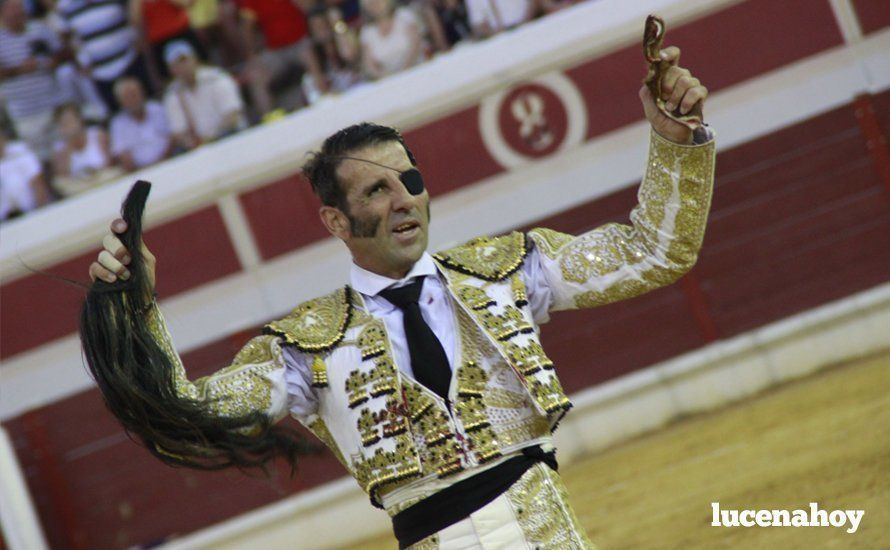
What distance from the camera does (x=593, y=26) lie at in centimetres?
736

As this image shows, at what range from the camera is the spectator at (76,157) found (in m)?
7.56

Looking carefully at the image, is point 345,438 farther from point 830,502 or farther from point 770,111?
point 770,111

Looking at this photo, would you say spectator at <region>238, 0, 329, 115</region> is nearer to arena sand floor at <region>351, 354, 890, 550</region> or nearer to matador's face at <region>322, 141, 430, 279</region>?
arena sand floor at <region>351, 354, 890, 550</region>

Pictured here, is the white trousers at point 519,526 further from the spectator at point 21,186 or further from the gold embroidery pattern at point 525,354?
the spectator at point 21,186

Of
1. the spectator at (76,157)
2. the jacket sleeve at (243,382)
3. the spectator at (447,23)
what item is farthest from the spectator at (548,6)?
the jacket sleeve at (243,382)

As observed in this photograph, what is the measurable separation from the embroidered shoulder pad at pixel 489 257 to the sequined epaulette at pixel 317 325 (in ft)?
0.63

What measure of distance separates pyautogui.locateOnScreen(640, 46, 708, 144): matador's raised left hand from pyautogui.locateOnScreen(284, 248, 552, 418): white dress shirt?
35 centimetres

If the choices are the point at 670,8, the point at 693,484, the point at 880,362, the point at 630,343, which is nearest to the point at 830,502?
the point at 693,484

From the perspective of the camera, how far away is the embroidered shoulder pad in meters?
2.40

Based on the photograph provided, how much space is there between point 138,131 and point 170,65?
0.40 meters

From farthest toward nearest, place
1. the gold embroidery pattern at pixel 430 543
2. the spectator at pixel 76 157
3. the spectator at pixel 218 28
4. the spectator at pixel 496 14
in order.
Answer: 1. the spectator at pixel 218 28
2. the spectator at pixel 76 157
3. the spectator at pixel 496 14
4. the gold embroidery pattern at pixel 430 543

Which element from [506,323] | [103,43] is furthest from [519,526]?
[103,43]

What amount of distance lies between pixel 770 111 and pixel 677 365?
4.70 feet

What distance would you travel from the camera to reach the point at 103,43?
25.2ft
